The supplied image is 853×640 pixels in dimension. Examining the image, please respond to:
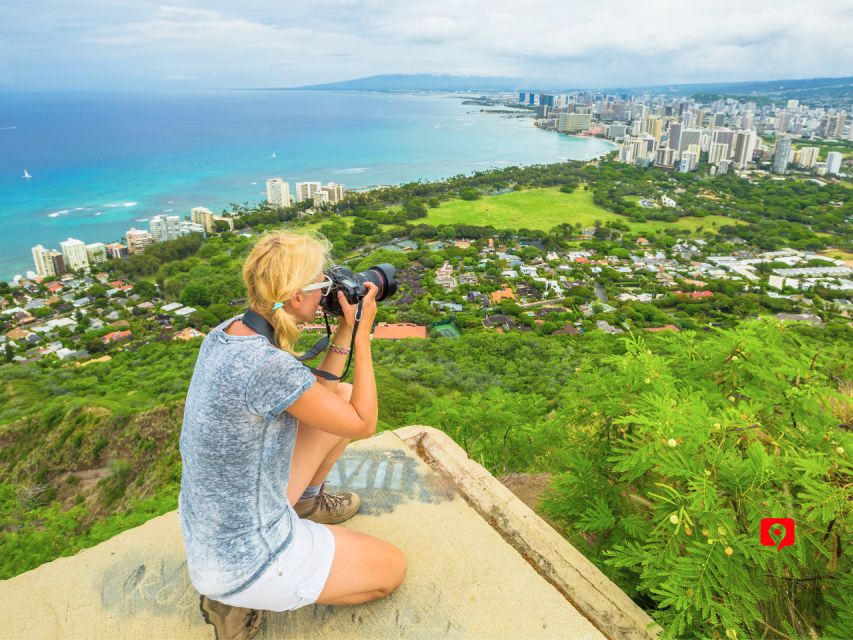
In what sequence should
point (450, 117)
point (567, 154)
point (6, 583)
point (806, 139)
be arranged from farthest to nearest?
1. point (450, 117)
2. point (806, 139)
3. point (567, 154)
4. point (6, 583)

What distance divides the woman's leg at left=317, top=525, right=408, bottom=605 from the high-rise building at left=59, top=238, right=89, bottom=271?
21732 mm

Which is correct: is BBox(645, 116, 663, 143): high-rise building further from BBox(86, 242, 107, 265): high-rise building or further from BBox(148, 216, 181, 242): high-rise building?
BBox(86, 242, 107, 265): high-rise building

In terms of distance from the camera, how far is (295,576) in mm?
1104

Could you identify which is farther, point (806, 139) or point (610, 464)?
point (806, 139)

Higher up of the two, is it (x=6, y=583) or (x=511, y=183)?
(x=6, y=583)

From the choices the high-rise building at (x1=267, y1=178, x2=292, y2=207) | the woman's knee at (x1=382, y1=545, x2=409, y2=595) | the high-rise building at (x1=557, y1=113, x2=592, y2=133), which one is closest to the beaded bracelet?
the woman's knee at (x1=382, y1=545, x2=409, y2=595)

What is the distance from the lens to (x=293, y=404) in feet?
3.40

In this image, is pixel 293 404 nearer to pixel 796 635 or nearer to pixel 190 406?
pixel 190 406

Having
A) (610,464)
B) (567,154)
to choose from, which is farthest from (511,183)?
(610,464)

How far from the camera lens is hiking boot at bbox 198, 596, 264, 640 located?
3.75 feet

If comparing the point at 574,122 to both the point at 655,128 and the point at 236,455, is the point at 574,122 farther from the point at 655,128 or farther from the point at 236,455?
the point at 236,455

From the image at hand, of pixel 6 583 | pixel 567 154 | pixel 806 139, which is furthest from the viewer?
pixel 806 139

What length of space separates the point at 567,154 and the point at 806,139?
23.4 meters

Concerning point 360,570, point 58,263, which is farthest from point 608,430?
point 58,263
